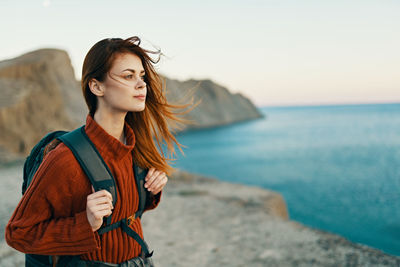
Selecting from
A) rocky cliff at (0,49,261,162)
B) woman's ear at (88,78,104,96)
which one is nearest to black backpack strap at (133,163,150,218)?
woman's ear at (88,78,104,96)

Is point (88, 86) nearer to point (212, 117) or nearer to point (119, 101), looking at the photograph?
point (119, 101)

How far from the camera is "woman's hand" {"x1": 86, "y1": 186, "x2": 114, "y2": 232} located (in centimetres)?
138

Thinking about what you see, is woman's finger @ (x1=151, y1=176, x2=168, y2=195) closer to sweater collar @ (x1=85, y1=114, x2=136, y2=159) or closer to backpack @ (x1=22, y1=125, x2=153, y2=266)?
backpack @ (x1=22, y1=125, x2=153, y2=266)

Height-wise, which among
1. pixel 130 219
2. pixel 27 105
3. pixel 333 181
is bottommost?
pixel 333 181

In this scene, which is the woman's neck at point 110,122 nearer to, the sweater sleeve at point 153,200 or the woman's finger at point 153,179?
the woman's finger at point 153,179

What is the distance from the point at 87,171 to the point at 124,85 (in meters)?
0.48

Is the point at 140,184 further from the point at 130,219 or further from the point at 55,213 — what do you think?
the point at 55,213

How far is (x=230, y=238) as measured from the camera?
6363 mm

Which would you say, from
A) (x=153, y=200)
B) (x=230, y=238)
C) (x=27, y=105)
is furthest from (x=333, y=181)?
(x=153, y=200)

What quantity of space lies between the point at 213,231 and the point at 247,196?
3.19 metres

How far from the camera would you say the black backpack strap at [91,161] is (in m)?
1.47

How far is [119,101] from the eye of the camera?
1.63 metres

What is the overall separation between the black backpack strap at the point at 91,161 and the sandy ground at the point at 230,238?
13.8ft

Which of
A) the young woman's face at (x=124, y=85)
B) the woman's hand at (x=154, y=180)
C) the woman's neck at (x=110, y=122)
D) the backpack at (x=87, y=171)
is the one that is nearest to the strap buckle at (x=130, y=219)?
the backpack at (x=87, y=171)
